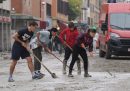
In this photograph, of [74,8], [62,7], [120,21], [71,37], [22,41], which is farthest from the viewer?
[74,8]

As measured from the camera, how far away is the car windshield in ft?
88.6

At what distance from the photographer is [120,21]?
27.2 m

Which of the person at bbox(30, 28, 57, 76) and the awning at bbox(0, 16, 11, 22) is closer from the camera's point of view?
the person at bbox(30, 28, 57, 76)

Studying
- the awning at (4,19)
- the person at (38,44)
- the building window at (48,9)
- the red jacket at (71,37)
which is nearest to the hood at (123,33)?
the red jacket at (71,37)

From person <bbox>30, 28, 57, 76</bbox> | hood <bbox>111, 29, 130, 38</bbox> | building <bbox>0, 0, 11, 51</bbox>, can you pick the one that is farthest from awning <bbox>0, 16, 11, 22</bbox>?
person <bbox>30, 28, 57, 76</bbox>

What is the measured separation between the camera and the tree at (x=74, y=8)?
3356 inches

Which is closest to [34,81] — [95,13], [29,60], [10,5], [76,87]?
[29,60]

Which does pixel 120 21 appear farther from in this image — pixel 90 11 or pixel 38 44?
pixel 90 11

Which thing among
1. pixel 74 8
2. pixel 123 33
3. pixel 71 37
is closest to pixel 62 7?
pixel 74 8

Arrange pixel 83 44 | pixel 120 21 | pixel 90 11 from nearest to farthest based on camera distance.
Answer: pixel 83 44 → pixel 120 21 → pixel 90 11

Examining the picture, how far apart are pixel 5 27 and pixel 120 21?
2117 cm

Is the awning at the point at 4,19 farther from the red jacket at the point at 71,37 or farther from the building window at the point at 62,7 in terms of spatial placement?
the building window at the point at 62,7

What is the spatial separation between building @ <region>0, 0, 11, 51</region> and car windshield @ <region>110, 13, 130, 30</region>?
18.9m

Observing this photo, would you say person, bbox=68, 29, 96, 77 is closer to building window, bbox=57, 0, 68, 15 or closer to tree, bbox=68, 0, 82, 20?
building window, bbox=57, 0, 68, 15
